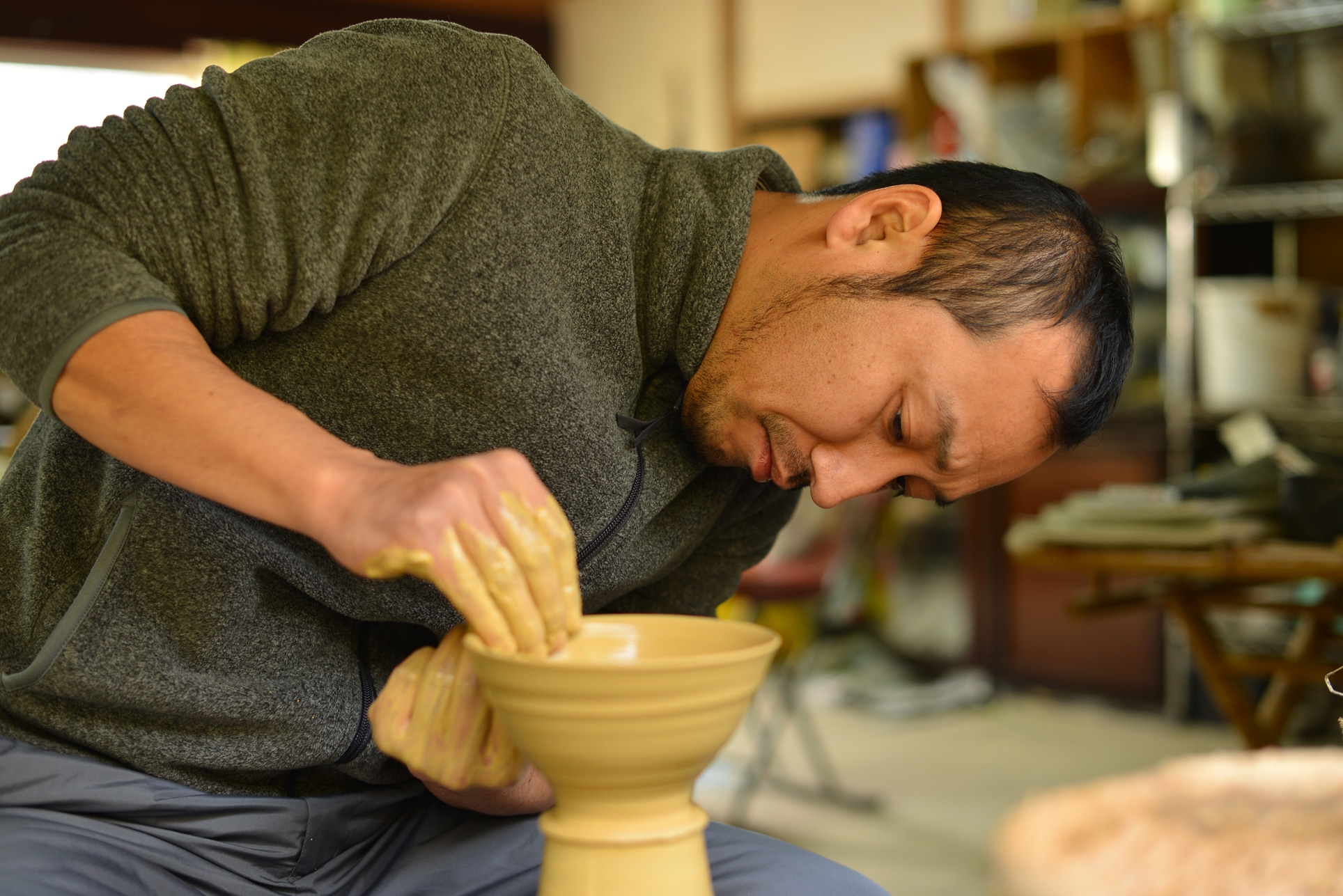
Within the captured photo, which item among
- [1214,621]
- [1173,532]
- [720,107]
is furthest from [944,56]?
[1173,532]

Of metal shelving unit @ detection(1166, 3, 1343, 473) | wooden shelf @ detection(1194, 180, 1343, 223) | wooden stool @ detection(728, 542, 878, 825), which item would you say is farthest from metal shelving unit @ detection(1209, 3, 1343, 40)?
wooden stool @ detection(728, 542, 878, 825)

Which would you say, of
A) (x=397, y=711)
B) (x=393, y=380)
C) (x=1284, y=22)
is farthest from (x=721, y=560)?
(x=1284, y=22)

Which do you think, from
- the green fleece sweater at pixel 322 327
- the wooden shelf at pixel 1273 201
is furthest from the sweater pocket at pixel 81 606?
the wooden shelf at pixel 1273 201

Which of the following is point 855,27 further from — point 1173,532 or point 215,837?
point 215,837

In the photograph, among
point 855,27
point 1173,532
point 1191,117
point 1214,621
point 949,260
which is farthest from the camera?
point 855,27

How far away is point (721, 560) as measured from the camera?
53.4 inches

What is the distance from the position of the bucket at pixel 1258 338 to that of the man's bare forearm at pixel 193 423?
10.1 feet

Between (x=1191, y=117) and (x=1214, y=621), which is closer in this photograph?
(x=1214, y=621)

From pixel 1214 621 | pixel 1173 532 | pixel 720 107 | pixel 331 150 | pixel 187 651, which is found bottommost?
pixel 1214 621

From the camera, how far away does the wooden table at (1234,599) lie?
1.90 m

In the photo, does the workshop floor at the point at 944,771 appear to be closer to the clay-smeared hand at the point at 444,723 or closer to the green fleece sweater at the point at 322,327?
the green fleece sweater at the point at 322,327

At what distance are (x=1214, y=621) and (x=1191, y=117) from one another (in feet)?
4.93

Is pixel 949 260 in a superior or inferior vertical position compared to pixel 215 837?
superior

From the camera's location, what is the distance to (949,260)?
3.45 ft
